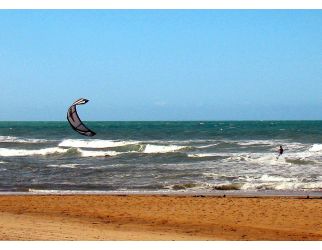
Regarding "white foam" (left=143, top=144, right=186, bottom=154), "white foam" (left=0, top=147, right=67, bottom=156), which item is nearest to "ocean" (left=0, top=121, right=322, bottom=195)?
"white foam" (left=0, top=147, right=67, bottom=156)

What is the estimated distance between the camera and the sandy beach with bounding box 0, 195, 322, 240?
915 cm

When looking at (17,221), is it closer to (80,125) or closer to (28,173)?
(80,125)

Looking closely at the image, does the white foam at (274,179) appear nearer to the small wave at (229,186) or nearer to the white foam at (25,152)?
the small wave at (229,186)

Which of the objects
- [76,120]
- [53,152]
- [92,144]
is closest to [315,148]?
[53,152]

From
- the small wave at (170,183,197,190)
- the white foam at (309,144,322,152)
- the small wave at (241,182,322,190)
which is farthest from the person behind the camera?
the white foam at (309,144,322,152)

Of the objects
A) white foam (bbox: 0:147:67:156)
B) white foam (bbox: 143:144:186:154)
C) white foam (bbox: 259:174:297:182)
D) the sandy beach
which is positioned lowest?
white foam (bbox: 0:147:67:156)

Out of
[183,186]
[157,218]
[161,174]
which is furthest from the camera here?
[161,174]

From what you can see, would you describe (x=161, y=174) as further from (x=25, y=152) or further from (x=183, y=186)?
(x=25, y=152)

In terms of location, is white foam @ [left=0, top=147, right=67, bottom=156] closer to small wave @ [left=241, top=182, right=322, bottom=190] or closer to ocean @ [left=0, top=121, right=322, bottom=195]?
ocean @ [left=0, top=121, right=322, bottom=195]

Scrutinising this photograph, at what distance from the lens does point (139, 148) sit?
31.7 metres

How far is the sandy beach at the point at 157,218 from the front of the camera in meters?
9.15

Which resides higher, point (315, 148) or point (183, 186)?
point (315, 148)

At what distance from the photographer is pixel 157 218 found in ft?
35.6

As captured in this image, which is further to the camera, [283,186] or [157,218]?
[283,186]
